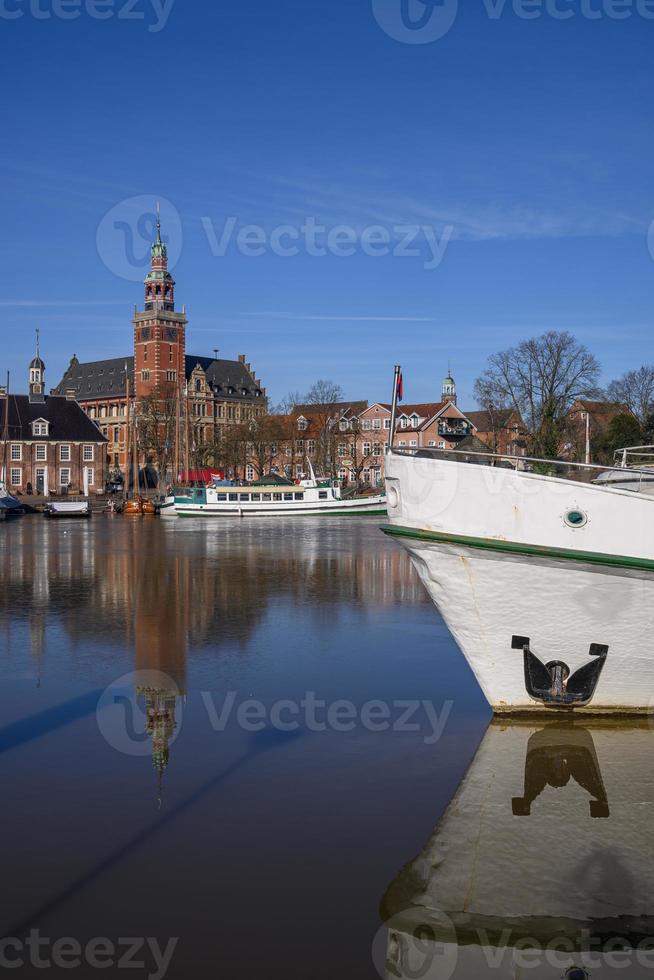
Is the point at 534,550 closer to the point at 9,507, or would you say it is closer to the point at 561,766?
the point at 561,766

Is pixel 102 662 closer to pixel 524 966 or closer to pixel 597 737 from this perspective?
pixel 597 737

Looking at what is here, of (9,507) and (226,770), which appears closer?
(226,770)

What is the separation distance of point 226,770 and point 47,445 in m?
92.7

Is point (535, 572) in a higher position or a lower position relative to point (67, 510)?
higher

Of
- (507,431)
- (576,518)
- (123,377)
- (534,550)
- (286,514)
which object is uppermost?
(123,377)

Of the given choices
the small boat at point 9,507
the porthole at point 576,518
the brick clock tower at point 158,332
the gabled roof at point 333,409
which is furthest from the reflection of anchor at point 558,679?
the brick clock tower at point 158,332

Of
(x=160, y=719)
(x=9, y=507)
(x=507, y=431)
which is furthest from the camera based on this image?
(x=507, y=431)

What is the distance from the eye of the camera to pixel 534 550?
31.3 ft

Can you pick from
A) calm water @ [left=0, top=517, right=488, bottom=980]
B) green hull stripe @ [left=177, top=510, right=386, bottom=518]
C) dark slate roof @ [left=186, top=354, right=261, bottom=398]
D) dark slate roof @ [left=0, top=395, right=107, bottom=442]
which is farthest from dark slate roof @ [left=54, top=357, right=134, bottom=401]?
calm water @ [left=0, top=517, right=488, bottom=980]

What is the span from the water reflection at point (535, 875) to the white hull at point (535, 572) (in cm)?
98

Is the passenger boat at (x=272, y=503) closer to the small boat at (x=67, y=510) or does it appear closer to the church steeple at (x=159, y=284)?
the small boat at (x=67, y=510)

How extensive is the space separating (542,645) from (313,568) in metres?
16.7

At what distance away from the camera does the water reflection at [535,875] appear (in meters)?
5.60

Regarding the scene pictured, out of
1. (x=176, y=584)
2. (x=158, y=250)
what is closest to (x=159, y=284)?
(x=158, y=250)
